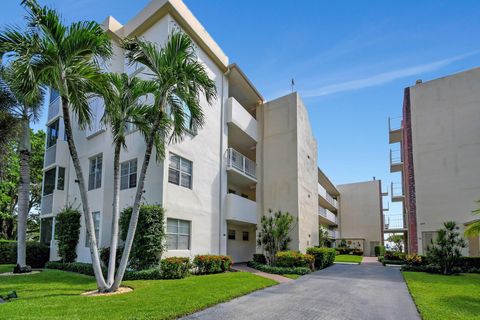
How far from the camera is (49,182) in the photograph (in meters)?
20.4

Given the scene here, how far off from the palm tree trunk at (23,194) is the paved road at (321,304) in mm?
11284

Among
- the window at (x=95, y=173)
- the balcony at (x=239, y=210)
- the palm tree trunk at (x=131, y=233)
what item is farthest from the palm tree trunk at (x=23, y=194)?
the balcony at (x=239, y=210)

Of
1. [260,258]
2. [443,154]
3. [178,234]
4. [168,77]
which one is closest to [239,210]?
[260,258]

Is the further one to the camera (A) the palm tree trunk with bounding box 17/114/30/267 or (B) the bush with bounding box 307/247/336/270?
(B) the bush with bounding box 307/247/336/270

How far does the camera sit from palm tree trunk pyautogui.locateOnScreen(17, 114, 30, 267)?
598 inches

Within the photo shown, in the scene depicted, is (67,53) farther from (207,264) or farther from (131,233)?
(207,264)

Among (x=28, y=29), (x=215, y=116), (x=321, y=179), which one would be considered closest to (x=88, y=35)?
(x=28, y=29)

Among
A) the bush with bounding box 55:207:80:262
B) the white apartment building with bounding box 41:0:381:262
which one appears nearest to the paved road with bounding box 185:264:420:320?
the white apartment building with bounding box 41:0:381:262

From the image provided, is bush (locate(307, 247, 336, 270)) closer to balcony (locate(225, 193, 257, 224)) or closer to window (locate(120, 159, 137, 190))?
balcony (locate(225, 193, 257, 224))

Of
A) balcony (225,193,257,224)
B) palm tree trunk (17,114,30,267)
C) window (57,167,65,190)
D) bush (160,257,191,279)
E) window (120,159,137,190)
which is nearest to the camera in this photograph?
bush (160,257,191,279)

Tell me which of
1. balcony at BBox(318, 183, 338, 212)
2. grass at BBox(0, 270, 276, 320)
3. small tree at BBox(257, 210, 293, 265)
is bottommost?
grass at BBox(0, 270, 276, 320)

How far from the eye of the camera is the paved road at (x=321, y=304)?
27.6 feet

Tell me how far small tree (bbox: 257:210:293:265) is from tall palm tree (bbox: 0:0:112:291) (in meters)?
11.5

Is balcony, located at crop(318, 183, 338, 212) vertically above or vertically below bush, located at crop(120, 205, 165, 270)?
above
